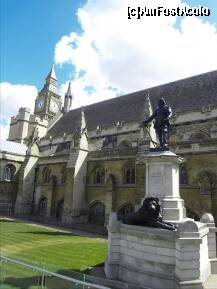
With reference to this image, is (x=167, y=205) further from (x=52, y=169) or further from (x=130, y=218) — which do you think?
(x=52, y=169)

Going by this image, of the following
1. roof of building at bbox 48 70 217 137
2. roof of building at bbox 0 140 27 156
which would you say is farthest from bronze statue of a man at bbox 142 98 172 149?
roof of building at bbox 0 140 27 156

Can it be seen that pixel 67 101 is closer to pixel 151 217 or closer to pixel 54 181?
pixel 54 181

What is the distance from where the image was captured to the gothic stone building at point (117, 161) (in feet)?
66.6

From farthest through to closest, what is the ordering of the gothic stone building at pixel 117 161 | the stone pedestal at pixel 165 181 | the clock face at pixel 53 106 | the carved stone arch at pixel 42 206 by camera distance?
the clock face at pixel 53 106
the carved stone arch at pixel 42 206
the gothic stone building at pixel 117 161
the stone pedestal at pixel 165 181

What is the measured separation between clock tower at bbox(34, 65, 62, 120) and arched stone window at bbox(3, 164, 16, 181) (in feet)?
56.8

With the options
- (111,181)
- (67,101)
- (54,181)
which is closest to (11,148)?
(54,181)

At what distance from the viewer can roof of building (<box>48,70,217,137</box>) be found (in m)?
26.7

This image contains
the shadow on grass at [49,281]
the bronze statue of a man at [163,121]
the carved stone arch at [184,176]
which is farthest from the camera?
the carved stone arch at [184,176]

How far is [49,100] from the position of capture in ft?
178

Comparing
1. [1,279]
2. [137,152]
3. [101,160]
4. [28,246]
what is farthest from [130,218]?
[101,160]

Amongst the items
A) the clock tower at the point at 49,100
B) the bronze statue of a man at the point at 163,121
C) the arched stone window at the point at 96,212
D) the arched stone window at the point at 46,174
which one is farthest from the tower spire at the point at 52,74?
the bronze statue of a man at the point at 163,121

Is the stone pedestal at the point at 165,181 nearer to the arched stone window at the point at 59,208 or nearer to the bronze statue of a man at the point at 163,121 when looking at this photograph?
the bronze statue of a man at the point at 163,121

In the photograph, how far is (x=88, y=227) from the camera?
23359mm

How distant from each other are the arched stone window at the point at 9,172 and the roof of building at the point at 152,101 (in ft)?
27.2
